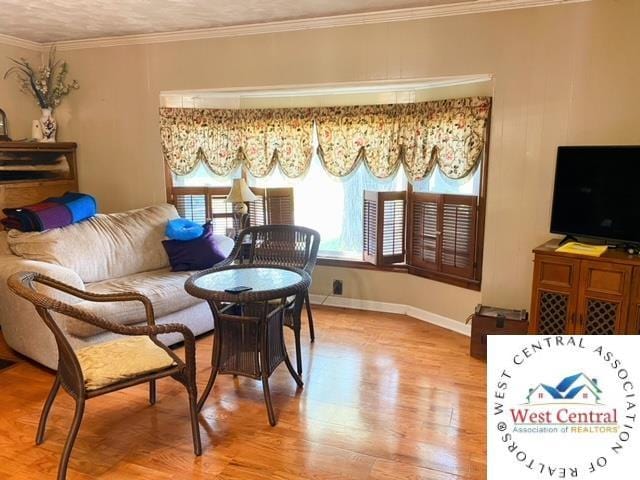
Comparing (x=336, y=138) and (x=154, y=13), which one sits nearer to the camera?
(x=154, y=13)

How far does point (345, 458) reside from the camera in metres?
2.24

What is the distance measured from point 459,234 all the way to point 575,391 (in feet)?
8.87

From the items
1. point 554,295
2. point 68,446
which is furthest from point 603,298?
point 68,446

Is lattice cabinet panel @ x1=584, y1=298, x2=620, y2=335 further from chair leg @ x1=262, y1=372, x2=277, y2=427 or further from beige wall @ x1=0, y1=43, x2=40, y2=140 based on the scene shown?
beige wall @ x1=0, y1=43, x2=40, y2=140

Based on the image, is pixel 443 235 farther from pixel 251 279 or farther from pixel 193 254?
pixel 193 254

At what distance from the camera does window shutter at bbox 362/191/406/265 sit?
4145 mm

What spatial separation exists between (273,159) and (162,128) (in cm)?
108

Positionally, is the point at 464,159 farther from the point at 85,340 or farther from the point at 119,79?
the point at 119,79

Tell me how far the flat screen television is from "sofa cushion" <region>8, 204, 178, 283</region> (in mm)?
3050

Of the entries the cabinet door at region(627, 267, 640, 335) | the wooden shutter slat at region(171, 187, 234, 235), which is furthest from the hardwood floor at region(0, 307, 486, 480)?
the wooden shutter slat at region(171, 187, 234, 235)

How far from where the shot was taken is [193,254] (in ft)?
12.4

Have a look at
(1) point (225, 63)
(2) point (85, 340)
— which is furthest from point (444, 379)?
(1) point (225, 63)

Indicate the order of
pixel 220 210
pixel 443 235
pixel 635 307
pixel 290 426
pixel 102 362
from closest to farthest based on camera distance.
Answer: pixel 102 362 → pixel 290 426 → pixel 635 307 → pixel 443 235 → pixel 220 210

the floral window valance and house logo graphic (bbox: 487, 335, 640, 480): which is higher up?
the floral window valance
